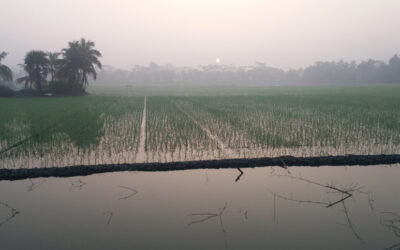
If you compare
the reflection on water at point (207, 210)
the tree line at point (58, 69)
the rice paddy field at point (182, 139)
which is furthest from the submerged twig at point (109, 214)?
the tree line at point (58, 69)

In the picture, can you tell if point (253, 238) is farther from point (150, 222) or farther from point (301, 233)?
point (150, 222)

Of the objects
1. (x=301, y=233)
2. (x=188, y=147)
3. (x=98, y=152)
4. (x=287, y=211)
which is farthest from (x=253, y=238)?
(x=98, y=152)

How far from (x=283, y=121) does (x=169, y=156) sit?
618 cm

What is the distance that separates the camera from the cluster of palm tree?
89.7 feet

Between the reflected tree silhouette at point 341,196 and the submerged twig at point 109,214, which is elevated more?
the reflected tree silhouette at point 341,196

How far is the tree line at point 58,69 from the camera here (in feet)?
89.4

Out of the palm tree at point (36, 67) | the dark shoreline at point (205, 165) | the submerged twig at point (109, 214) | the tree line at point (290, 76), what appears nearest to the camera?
the submerged twig at point (109, 214)

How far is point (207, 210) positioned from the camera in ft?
14.4

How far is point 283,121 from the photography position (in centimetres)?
1187

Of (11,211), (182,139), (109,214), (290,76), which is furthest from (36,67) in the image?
(290,76)

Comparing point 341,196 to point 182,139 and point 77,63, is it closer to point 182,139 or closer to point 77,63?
point 182,139

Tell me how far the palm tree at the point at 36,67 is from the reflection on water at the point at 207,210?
24709 mm

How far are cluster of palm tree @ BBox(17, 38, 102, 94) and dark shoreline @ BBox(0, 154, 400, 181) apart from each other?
24462 mm

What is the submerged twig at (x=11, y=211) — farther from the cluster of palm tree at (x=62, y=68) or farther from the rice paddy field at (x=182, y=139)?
the cluster of palm tree at (x=62, y=68)
